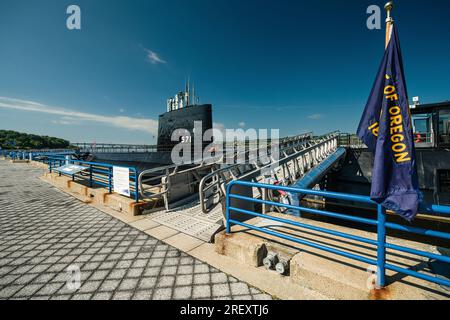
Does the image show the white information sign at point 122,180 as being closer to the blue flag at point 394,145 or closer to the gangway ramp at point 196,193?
the gangway ramp at point 196,193

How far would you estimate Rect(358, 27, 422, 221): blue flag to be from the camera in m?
2.08

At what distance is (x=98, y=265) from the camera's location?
3.14 meters

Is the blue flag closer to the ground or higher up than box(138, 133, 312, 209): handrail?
higher up

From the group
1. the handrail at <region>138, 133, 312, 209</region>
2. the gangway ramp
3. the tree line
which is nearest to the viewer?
the gangway ramp

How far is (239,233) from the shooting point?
11.5ft

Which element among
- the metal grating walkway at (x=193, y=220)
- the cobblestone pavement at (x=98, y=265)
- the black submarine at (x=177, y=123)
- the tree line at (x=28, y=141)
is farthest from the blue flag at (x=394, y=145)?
the tree line at (x=28, y=141)

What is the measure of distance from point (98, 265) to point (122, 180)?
3419 millimetres

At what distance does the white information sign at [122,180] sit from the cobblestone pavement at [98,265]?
1.13m

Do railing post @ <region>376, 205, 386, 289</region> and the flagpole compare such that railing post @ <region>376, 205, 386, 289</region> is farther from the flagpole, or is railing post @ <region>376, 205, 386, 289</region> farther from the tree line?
the tree line

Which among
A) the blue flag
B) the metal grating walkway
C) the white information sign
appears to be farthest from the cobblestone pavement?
the blue flag

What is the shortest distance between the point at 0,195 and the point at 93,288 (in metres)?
8.68

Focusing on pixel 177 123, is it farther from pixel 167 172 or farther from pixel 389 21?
pixel 389 21

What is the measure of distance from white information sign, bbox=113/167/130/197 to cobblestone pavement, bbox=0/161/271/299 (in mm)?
1133

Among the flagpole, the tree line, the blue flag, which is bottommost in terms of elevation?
the blue flag
